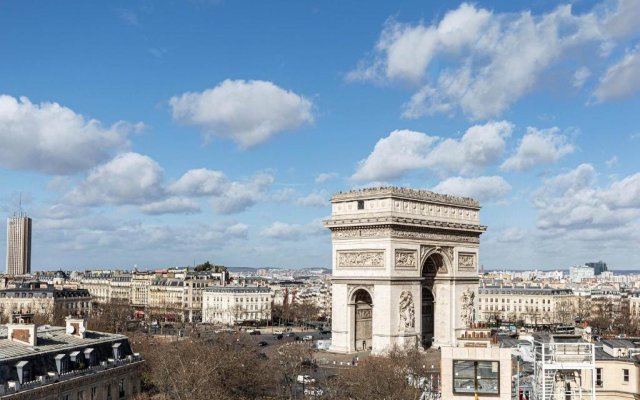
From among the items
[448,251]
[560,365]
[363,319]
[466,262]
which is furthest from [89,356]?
[466,262]

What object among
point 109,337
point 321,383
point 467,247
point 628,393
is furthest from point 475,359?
point 467,247

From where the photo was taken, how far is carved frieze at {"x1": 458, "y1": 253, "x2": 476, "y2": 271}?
6544 cm

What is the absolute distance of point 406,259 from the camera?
2295 inches

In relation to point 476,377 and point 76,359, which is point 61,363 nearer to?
point 76,359

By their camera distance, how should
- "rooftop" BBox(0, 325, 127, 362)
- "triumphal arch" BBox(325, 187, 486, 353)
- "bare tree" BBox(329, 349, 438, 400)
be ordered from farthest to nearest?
"triumphal arch" BBox(325, 187, 486, 353) → "bare tree" BBox(329, 349, 438, 400) → "rooftop" BBox(0, 325, 127, 362)

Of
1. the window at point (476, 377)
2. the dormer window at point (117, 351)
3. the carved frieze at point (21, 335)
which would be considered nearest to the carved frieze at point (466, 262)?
the dormer window at point (117, 351)

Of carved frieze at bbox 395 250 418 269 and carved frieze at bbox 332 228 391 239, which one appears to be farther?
carved frieze at bbox 395 250 418 269

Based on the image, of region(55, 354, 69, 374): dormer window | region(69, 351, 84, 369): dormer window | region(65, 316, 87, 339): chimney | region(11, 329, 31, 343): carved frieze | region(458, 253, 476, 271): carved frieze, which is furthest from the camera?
region(458, 253, 476, 271): carved frieze

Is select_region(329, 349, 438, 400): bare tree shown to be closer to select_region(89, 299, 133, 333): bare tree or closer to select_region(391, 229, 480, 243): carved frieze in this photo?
select_region(391, 229, 480, 243): carved frieze

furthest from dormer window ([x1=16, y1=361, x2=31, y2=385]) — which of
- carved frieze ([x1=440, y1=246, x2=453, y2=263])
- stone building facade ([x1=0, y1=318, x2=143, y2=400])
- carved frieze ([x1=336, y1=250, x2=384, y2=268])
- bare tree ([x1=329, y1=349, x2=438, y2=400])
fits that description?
carved frieze ([x1=440, y1=246, x2=453, y2=263])

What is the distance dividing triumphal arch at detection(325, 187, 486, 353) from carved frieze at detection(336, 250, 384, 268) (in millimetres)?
36

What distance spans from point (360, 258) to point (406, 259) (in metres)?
3.36

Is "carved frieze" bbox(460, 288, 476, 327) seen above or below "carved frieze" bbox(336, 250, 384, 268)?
below

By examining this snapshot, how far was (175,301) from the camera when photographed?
143 m
